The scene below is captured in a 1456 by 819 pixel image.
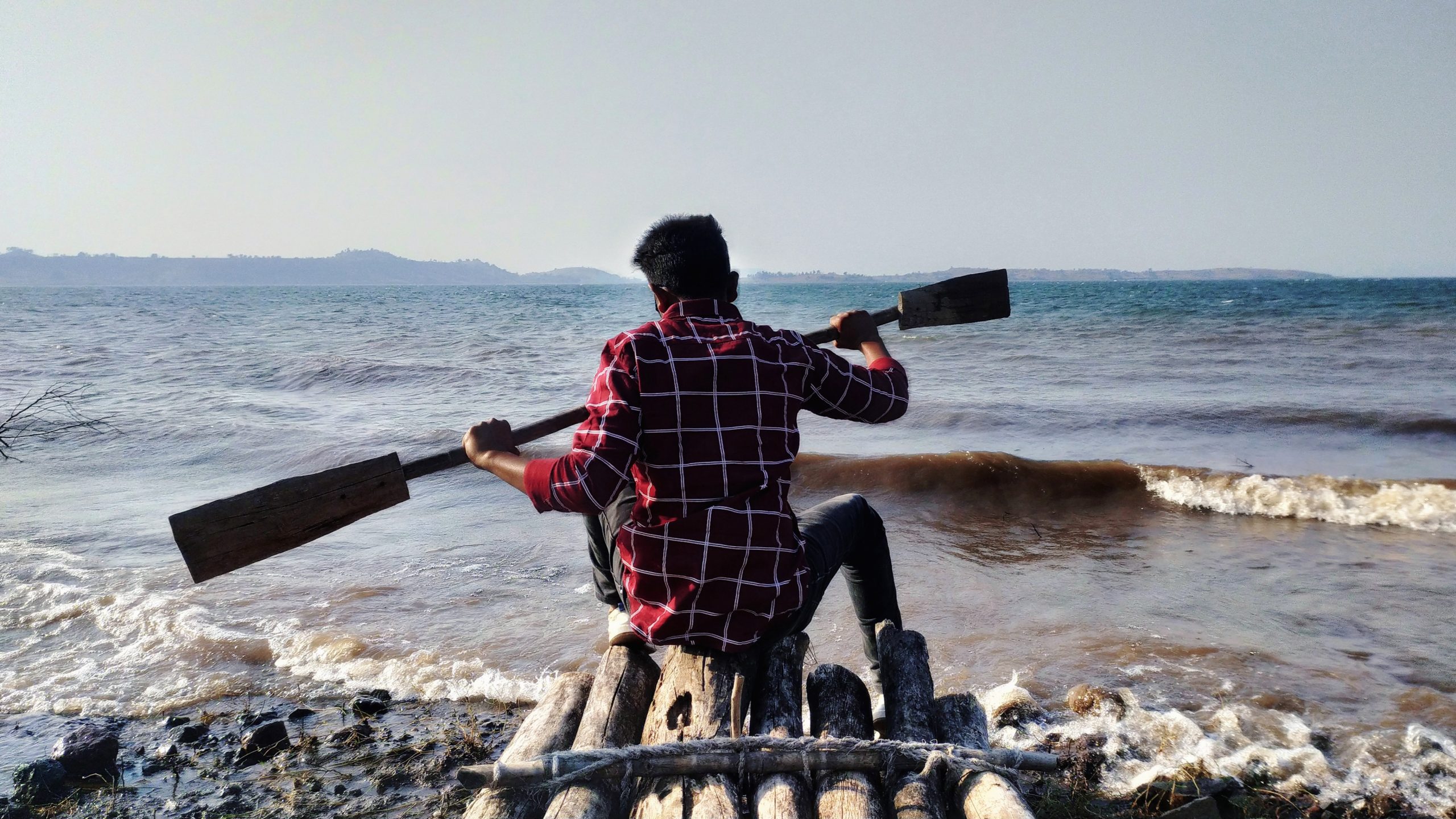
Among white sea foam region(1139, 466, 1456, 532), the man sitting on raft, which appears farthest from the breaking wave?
the man sitting on raft

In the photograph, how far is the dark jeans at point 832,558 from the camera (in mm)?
2586

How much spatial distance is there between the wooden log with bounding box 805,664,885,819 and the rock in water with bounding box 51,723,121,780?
276 cm

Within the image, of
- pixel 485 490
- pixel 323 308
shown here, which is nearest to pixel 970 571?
pixel 485 490

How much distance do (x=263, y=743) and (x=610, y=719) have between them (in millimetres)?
1989

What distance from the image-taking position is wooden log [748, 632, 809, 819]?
6.41ft

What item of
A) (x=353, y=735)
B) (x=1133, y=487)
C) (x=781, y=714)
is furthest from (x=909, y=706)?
(x=1133, y=487)

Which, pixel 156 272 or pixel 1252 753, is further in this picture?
pixel 156 272

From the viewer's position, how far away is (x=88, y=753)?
3.29 m

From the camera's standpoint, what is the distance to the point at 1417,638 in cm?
440

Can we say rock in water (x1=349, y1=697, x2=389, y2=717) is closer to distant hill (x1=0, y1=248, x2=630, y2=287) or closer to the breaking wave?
the breaking wave

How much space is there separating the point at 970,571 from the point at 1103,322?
70.8 ft

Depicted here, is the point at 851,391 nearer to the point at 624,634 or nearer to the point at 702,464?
the point at 702,464

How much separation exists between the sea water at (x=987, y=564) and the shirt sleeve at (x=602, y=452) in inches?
91.2

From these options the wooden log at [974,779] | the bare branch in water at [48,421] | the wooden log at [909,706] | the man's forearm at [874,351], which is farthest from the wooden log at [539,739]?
the bare branch in water at [48,421]
